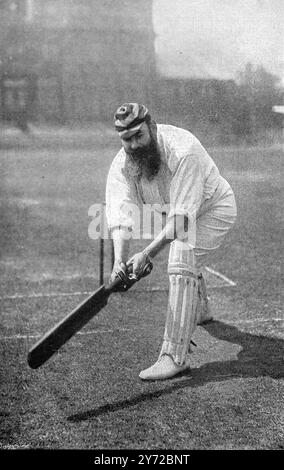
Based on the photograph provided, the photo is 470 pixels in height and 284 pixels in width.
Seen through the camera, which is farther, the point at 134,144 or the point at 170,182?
the point at 170,182

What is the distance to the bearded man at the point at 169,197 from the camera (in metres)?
3.51

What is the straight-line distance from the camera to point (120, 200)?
3805mm

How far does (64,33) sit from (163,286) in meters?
4.00

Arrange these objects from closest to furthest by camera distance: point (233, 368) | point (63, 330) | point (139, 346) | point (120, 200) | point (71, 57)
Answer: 1. point (63, 330)
2. point (233, 368)
3. point (120, 200)
4. point (139, 346)
5. point (71, 57)

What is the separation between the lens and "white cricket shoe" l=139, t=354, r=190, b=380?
11.6ft

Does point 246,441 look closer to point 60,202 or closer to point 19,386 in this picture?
point 19,386

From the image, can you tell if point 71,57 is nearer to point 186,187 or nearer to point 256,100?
point 256,100

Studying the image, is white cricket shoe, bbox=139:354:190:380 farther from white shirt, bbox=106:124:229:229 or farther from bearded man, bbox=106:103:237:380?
white shirt, bbox=106:124:229:229

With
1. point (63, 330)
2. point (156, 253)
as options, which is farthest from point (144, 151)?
point (63, 330)

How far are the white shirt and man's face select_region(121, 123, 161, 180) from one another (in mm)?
36

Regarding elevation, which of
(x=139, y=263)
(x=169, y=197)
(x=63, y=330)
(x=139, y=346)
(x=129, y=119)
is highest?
(x=129, y=119)

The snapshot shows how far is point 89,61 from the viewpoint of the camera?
8.20 meters

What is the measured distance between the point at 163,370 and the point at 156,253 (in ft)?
2.05

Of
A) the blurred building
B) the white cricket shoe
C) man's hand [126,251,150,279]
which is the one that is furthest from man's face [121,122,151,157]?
the blurred building
